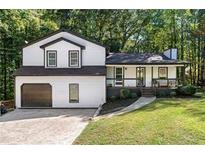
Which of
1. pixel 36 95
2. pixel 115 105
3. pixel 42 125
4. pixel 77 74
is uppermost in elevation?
pixel 77 74

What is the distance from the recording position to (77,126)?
18734 mm

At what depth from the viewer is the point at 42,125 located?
63.6 ft

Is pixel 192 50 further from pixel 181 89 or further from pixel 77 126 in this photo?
pixel 77 126

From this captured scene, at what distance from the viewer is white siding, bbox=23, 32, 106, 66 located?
2845 cm

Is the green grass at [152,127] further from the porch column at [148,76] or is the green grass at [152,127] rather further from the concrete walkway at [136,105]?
the porch column at [148,76]

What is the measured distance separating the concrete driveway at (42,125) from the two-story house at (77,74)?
1643mm

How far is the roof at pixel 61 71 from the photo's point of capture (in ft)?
89.3

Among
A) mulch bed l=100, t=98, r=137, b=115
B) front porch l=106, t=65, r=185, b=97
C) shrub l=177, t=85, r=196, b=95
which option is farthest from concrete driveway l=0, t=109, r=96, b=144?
shrub l=177, t=85, r=196, b=95

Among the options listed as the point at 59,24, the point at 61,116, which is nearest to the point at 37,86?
the point at 61,116

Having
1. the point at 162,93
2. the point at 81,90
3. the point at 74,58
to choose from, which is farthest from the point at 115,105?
the point at 74,58

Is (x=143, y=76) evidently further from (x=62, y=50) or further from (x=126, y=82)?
(x=62, y=50)

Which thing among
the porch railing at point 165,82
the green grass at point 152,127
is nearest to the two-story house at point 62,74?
the porch railing at point 165,82

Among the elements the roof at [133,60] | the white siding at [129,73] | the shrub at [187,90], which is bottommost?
the shrub at [187,90]

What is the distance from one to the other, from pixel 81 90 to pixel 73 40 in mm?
3909
